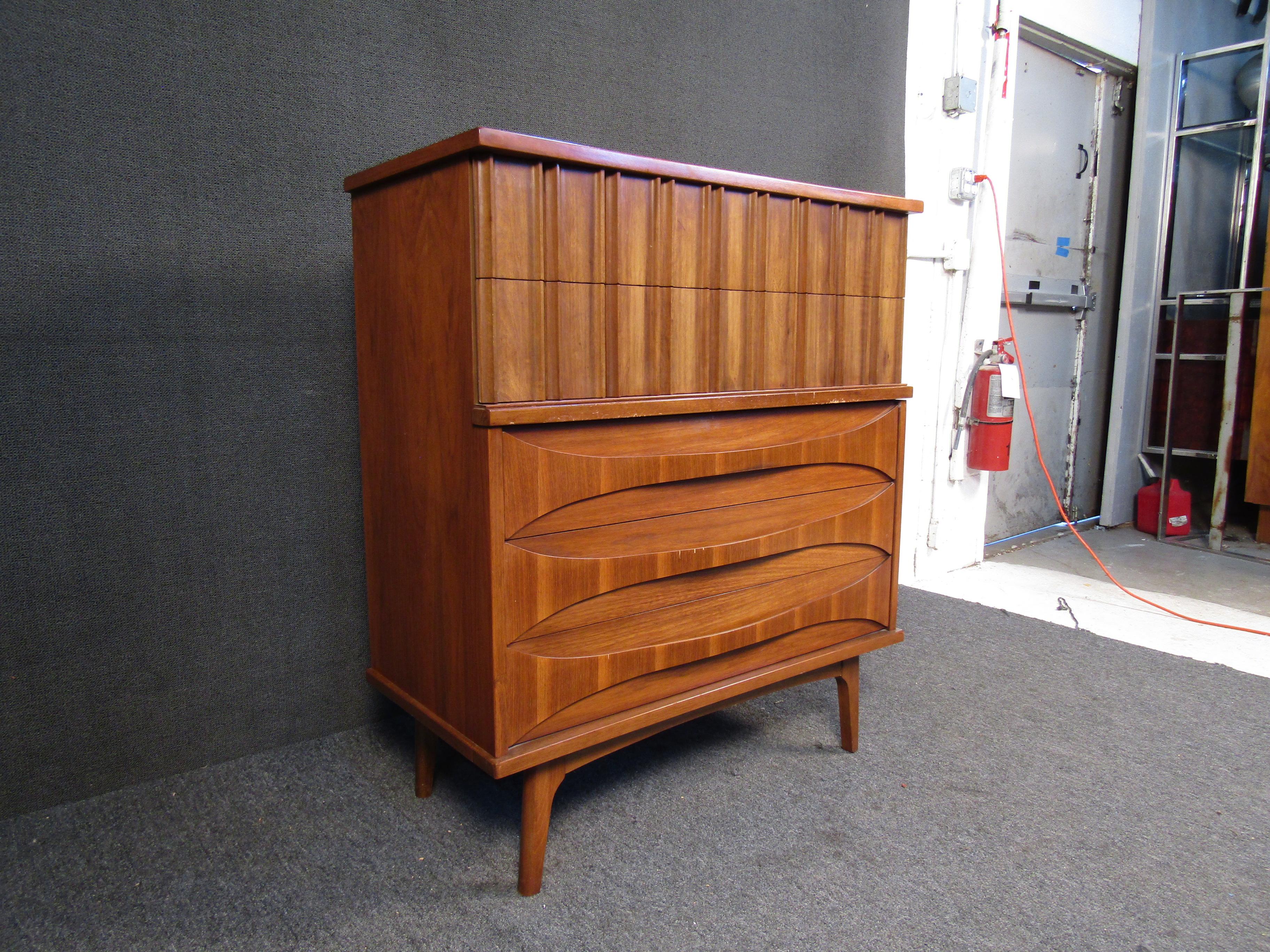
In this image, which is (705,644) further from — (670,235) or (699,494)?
(670,235)

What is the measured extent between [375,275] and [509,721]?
72cm

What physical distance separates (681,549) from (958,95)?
2.22m

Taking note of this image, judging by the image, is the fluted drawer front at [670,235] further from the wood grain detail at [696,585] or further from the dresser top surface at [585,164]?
the wood grain detail at [696,585]

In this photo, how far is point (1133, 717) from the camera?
1882 mm

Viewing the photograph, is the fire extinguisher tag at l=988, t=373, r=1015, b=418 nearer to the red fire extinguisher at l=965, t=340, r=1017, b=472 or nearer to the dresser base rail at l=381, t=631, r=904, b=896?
the red fire extinguisher at l=965, t=340, r=1017, b=472

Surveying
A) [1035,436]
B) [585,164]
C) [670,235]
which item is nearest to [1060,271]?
[1035,436]

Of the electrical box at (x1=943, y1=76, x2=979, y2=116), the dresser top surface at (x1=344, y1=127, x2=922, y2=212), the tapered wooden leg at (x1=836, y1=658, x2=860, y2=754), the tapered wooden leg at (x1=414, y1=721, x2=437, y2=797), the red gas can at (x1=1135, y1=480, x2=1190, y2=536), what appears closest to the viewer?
the dresser top surface at (x1=344, y1=127, x2=922, y2=212)

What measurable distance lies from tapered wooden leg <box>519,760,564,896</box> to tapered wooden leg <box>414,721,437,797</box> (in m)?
0.32

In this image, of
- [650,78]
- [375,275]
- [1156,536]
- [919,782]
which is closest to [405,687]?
[375,275]

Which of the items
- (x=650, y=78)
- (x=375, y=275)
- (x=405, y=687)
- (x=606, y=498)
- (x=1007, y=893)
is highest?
(x=650, y=78)

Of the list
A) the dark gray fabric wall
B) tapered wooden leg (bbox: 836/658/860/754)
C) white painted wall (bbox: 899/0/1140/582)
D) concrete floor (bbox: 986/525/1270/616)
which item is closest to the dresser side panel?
the dark gray fabric wall

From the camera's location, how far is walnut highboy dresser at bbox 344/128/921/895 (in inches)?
44.8

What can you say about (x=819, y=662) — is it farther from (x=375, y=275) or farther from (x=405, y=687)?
(x=375, y=275)

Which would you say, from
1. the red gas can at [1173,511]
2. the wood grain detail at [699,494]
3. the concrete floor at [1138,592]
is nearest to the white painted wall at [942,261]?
the concrete floor at [1138,592]
